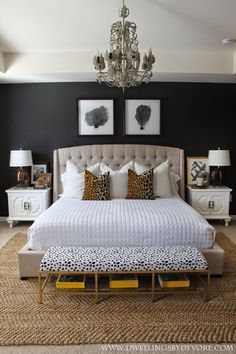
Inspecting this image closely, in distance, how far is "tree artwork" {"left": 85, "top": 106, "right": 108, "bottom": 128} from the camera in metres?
4.90

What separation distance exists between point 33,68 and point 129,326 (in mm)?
3518

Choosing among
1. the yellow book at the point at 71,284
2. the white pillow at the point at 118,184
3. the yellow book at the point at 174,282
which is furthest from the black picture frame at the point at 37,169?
the yellow book at the point at 174,282

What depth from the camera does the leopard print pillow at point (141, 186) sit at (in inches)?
166

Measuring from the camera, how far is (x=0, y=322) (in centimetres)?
238

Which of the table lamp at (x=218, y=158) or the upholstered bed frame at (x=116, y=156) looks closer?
the table lamp at (x=218, y=158)

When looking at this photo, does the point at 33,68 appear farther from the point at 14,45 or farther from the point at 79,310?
the point at 79,310

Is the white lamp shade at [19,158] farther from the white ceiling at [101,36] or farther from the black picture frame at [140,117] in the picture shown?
the black picture frame at [140,117]

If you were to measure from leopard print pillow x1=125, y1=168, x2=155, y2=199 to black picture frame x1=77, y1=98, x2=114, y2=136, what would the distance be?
1060mm

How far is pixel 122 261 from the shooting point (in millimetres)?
2605

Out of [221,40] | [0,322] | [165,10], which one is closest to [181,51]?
[221,40]

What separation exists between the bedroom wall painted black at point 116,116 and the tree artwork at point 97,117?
0.63ft

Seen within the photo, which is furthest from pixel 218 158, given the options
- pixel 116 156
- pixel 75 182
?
pixel 75 182

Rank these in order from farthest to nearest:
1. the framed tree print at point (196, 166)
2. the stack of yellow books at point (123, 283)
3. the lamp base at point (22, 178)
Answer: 1. the framed tree print at point (196, 166)
2. the lamp base at point (22, 178)
3. the stack of yellow books at point (123, 283)

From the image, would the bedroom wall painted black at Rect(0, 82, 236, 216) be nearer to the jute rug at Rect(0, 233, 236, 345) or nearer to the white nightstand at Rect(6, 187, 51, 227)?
the white nightstand at Rect(6, 187, 51, 227)
